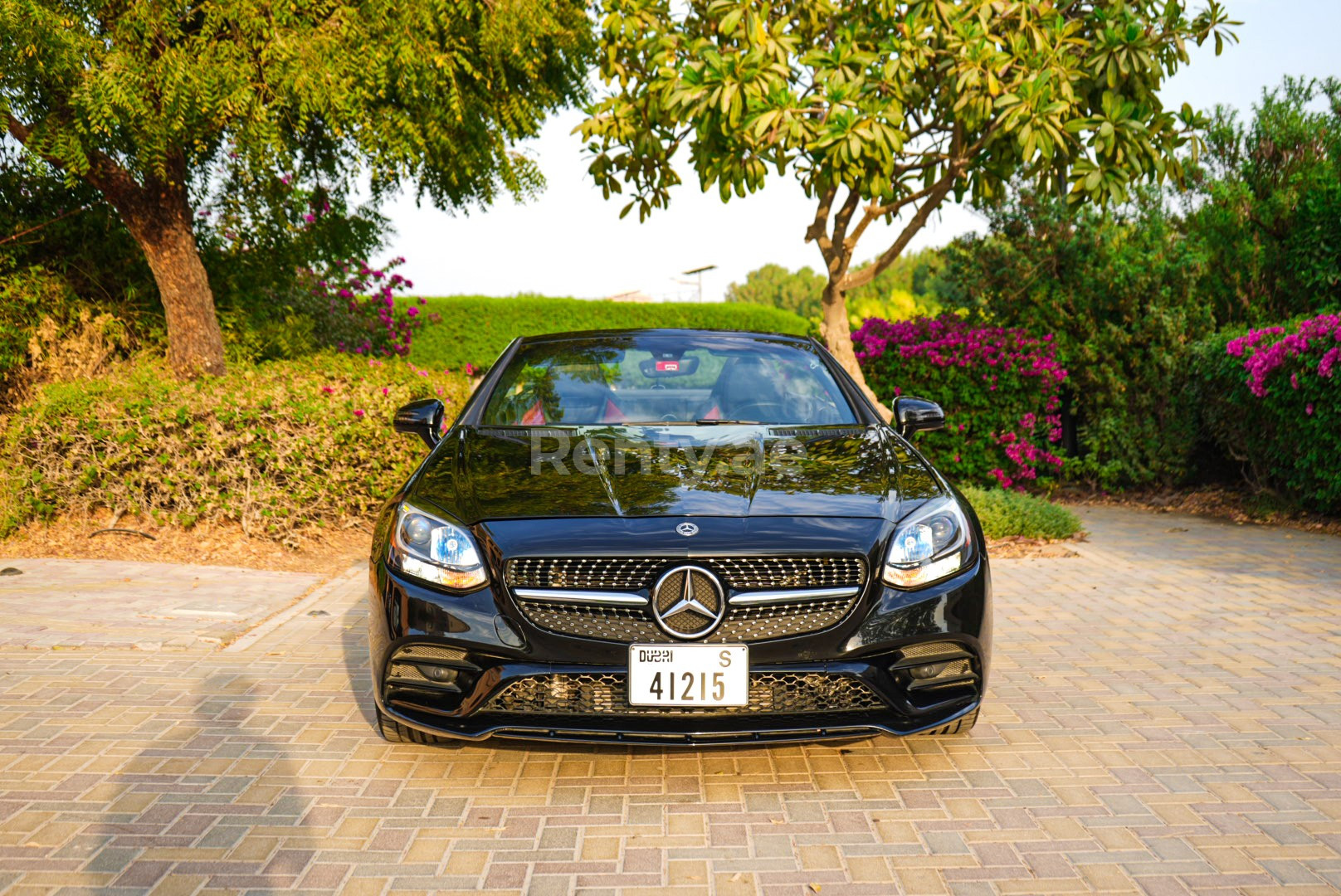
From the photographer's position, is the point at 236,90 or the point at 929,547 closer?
the point at 929,547

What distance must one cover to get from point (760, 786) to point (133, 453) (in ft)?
18.4

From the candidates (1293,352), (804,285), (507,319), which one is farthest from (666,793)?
(804,285)

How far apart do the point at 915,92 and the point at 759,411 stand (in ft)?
12.0

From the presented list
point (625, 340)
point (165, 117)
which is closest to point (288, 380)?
point (165, 117)

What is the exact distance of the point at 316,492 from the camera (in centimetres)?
760

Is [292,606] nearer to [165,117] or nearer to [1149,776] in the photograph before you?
[165,117]

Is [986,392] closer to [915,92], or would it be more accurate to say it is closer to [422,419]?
[915,92]

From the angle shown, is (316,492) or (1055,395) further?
(1055,395)

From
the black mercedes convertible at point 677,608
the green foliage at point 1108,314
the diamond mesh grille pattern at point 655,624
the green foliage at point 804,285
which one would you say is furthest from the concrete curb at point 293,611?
the green foliage at point 804,285

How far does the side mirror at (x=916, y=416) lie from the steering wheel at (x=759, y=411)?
0.53 metres

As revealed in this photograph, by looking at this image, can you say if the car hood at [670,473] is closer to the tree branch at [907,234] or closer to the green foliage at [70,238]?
the tree branch at [907,234]

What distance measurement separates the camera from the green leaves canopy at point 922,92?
675cm

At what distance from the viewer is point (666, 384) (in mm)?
4953

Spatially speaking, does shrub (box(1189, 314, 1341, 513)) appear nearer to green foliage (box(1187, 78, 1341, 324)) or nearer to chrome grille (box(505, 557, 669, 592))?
green foliage (box(1187, 78, 1341, 324))
